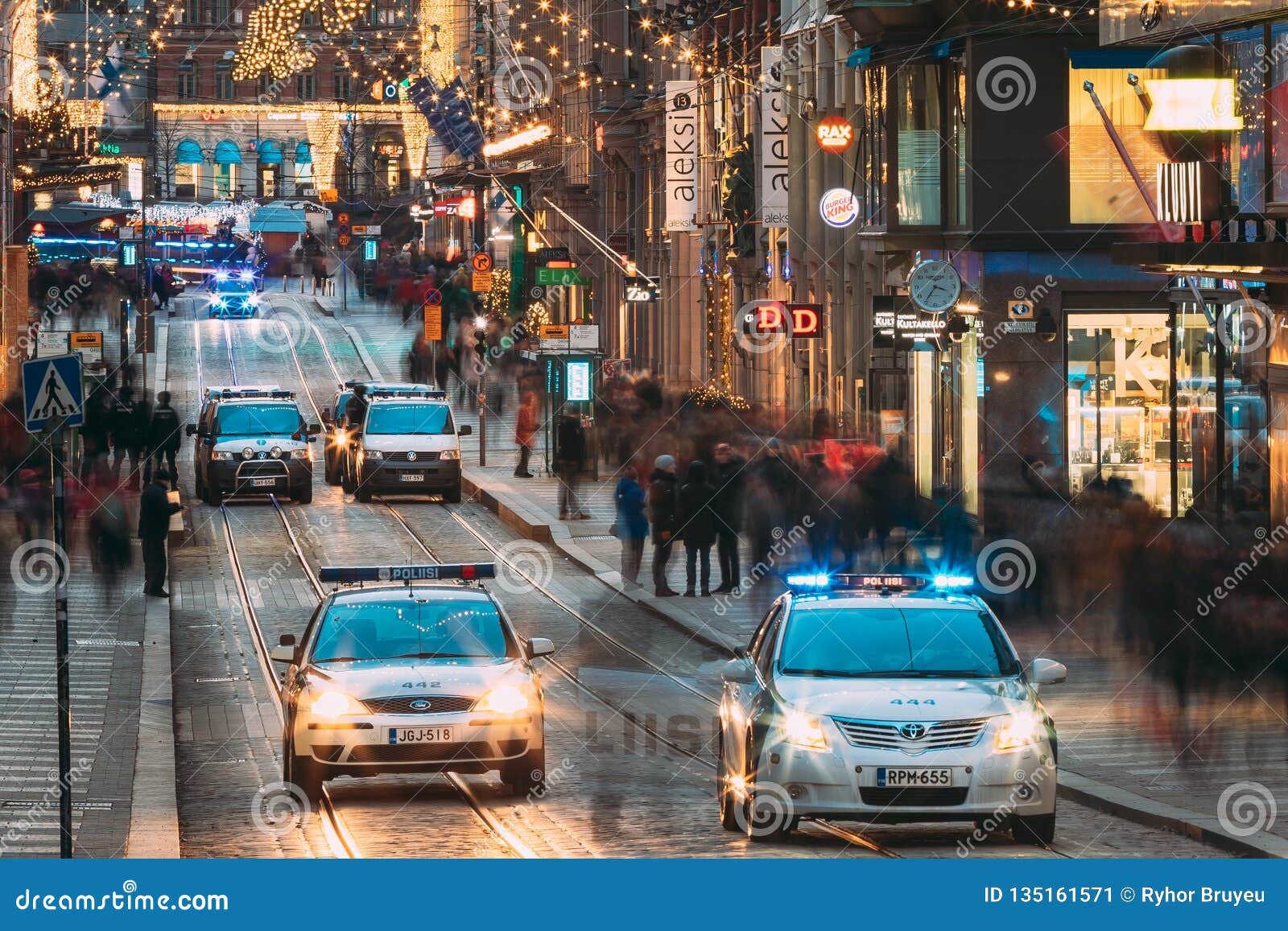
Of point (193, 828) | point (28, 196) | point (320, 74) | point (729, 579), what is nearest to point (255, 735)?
point (193, 828)

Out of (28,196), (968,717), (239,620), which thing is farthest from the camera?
(28,196)

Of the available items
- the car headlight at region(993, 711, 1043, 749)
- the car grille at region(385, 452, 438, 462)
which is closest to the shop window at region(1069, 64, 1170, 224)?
the car grille at region(385, 452, 438, 462)

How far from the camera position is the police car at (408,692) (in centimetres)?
1541

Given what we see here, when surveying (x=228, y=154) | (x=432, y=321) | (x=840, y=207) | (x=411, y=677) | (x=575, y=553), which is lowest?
(x=575, y=553)

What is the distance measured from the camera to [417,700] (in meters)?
15.5

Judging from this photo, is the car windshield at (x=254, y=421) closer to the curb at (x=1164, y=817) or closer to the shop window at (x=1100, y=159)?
the shop window at (x=1100, y=159)

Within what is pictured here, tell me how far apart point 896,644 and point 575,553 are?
1985cm

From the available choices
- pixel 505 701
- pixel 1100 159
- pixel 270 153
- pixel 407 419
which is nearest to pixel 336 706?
pixel 505 701

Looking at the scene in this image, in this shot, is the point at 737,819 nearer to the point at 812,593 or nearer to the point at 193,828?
the point at 812,593

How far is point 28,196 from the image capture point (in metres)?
75.0

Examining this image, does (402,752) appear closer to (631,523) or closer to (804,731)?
(804,731)

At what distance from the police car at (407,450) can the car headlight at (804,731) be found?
28.0 m

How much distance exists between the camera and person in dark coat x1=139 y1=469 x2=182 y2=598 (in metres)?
28.5

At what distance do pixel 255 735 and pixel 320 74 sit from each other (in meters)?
142
